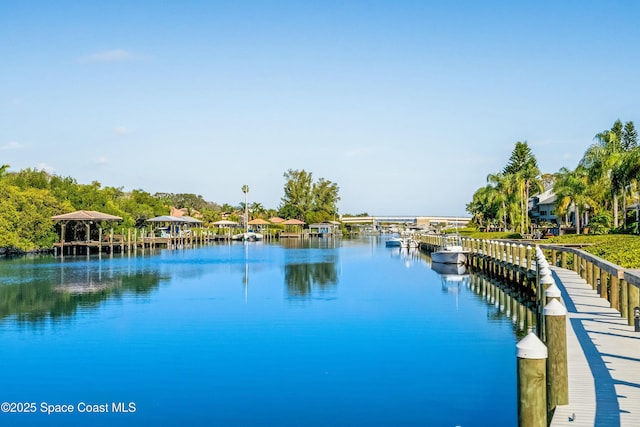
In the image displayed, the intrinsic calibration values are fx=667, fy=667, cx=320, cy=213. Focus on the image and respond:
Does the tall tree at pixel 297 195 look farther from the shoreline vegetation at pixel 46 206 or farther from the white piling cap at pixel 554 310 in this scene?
the white piling cap at pixel 554 310

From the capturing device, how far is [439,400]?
1336cm

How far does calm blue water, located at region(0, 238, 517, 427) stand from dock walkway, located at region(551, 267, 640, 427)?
1876 millimetres

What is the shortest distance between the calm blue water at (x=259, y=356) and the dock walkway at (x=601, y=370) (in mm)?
1876

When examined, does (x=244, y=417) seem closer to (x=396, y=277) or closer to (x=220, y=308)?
(x=220, y=308)

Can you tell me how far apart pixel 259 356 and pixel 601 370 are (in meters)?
9.31

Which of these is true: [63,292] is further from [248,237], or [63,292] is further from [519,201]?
[248,237]

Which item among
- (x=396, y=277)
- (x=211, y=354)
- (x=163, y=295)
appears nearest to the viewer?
(x=211, y=354)

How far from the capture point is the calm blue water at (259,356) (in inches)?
509

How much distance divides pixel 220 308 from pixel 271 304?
2.28 m

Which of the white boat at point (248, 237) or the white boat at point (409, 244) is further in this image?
the white boat at point (248, 237)

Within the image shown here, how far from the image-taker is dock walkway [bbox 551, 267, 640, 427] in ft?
27.9

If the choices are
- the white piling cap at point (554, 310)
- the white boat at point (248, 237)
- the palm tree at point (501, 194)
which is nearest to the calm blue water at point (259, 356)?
the white piling cap at point (554, 310)

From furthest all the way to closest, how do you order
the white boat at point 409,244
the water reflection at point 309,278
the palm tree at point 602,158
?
the white boat at point 409,244 < the palm tree at point 602,158 < the water reflection at point 309,278

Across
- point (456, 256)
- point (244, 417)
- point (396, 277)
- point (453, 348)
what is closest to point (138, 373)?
point (244, 417)
